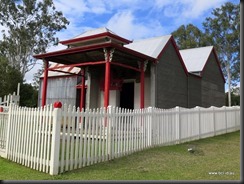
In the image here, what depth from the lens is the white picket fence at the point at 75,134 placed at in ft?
20.1

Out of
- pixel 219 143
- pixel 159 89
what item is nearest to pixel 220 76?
pixel 159 89

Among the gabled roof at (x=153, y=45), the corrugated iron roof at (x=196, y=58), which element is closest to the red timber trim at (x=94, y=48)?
the gabled roof at (x=153, y=45)

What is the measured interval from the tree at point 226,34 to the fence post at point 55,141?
3277 cm

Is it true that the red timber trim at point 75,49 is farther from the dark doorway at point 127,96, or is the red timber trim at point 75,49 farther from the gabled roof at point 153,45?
the dark doorway at point 127,96

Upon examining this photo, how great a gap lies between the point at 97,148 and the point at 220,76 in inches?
718

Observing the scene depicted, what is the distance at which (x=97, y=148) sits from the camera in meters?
7.00

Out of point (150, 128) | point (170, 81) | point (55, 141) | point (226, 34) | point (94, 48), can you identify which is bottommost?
point (55, 141)

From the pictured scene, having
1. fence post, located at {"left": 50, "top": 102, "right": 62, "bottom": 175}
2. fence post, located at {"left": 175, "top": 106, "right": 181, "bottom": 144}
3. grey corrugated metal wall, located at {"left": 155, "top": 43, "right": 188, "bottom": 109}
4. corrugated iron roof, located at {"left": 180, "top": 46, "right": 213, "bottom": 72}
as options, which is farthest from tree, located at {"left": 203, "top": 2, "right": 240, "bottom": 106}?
fence post, located at {"left": 50, "top": 102, "right": 62, "bottom": 175}

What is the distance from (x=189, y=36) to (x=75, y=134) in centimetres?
3967

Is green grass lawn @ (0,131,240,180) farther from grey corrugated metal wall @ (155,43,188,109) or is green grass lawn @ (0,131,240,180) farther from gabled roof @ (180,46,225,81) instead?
gabled roof @ (180,46,225,81)

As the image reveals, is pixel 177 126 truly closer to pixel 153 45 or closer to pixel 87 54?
pixel 87 54

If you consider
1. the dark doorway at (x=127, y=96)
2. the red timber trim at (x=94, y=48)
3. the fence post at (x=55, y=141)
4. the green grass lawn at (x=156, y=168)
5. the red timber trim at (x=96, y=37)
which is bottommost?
the green grass lawn at (x=156, y=168)

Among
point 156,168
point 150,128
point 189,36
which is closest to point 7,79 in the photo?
point 150,128

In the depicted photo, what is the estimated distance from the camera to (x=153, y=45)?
50.6 ft
